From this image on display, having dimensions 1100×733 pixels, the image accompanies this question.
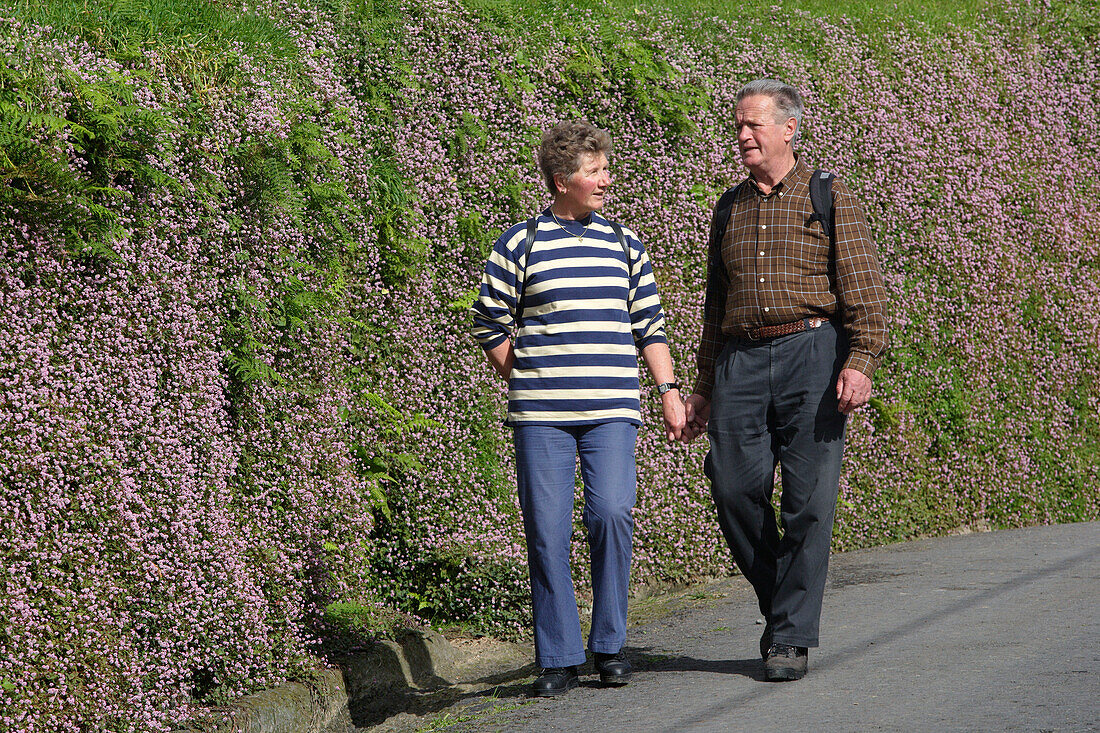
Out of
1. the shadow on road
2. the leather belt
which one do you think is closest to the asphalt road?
the shadow on road

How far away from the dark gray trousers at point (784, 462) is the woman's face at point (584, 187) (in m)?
0.82

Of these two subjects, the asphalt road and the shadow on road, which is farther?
the shadow on road

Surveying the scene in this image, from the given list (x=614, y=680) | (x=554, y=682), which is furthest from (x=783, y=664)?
(x=554, y=682)

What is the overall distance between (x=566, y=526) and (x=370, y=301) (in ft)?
5.33

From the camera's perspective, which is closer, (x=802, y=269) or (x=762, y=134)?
(x=802, y=269)

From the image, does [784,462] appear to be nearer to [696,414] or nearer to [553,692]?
[696,414]

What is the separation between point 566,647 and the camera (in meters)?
4.68

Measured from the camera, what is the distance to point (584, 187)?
186 inches

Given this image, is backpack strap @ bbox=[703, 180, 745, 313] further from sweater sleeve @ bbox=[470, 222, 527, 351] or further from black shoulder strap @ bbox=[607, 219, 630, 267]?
sweater sleeve @ bbox=[470, 222, 527, 351]

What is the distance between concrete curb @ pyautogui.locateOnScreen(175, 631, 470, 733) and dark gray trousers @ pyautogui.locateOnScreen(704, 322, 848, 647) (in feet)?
5.67

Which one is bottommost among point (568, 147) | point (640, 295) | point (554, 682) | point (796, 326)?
point (554, 682)

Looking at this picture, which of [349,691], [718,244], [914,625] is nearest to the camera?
[718,244]

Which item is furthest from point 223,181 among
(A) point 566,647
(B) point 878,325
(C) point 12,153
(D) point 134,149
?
(B) point 878,325

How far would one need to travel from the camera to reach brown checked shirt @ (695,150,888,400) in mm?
4566
